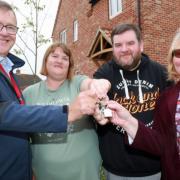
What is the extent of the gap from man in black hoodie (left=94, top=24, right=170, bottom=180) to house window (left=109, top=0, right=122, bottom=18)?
9219mm

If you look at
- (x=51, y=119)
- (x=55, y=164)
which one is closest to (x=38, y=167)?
(x=55, y=164)

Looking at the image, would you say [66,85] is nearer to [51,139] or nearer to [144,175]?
[51,139]

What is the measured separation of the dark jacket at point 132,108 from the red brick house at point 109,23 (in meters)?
7.47

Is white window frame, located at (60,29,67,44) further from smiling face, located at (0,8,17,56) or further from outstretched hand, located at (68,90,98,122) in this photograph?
outstretched hand, located at (68,90,98,122)

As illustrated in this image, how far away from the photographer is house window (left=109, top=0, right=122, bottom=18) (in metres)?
12.4

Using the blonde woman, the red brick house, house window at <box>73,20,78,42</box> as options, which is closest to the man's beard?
the blonde woman

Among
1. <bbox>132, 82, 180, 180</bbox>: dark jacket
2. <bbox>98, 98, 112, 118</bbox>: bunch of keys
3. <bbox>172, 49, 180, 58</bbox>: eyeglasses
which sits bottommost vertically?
<bbox>132, 82, 180, 180</bbox>: dark jacket

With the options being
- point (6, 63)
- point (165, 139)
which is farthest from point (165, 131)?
point (6, 63)

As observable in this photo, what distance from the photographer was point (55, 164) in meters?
3.09

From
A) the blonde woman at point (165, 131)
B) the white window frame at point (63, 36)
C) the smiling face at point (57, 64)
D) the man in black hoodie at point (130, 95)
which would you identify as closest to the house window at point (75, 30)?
the white window frame at point (63, 36)

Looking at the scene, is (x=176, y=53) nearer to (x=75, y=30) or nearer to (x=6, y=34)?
(x=6, y=34)

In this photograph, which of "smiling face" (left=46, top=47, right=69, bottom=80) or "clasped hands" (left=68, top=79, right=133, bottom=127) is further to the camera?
"smiling face" (left=46, top=47, right=69, bottom=80)

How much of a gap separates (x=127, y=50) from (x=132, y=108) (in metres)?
0.60

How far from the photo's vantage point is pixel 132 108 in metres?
3.17
